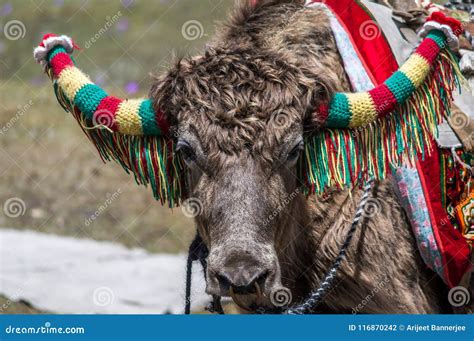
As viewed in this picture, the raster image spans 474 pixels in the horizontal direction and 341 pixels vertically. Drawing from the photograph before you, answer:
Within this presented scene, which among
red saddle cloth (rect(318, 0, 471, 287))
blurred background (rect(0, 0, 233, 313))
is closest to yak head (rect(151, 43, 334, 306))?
blurred background (rect(0, 0, 233, 313))

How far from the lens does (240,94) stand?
442 cm

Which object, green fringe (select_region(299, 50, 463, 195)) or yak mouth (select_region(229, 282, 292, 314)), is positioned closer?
yak mouth (select_region(229, 282, 292, 314))

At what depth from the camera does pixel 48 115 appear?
15.2m

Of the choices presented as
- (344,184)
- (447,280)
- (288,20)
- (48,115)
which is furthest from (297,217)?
(48,115)

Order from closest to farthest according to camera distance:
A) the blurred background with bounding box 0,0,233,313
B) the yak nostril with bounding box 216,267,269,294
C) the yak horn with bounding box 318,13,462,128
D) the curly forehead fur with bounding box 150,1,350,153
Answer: the yak nostril with bounding box 216,267,269,294, the curly forehead fur with bounding box 150,1,350,153, the yak horn with bounding box 318,13,462,128, the blurred background with bounding box 0,0,233,313

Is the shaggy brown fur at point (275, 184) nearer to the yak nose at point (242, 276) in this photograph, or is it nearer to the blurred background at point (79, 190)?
the yak nose at point (242, 276)

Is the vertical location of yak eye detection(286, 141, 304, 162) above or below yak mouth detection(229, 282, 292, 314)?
above

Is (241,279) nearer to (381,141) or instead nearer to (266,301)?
(266,301)

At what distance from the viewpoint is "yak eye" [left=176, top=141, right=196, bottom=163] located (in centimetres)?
444

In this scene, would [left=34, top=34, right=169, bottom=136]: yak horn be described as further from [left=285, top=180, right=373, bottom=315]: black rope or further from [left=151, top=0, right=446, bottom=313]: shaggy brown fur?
[left=285, top=180, right=373, bottom=315]: black rope

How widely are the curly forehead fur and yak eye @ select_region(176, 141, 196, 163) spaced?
9 cm

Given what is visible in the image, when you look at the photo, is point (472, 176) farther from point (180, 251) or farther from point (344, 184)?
point (180, 251)

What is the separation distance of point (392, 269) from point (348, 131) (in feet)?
2.99

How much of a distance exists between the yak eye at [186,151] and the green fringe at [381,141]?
0.59 m
